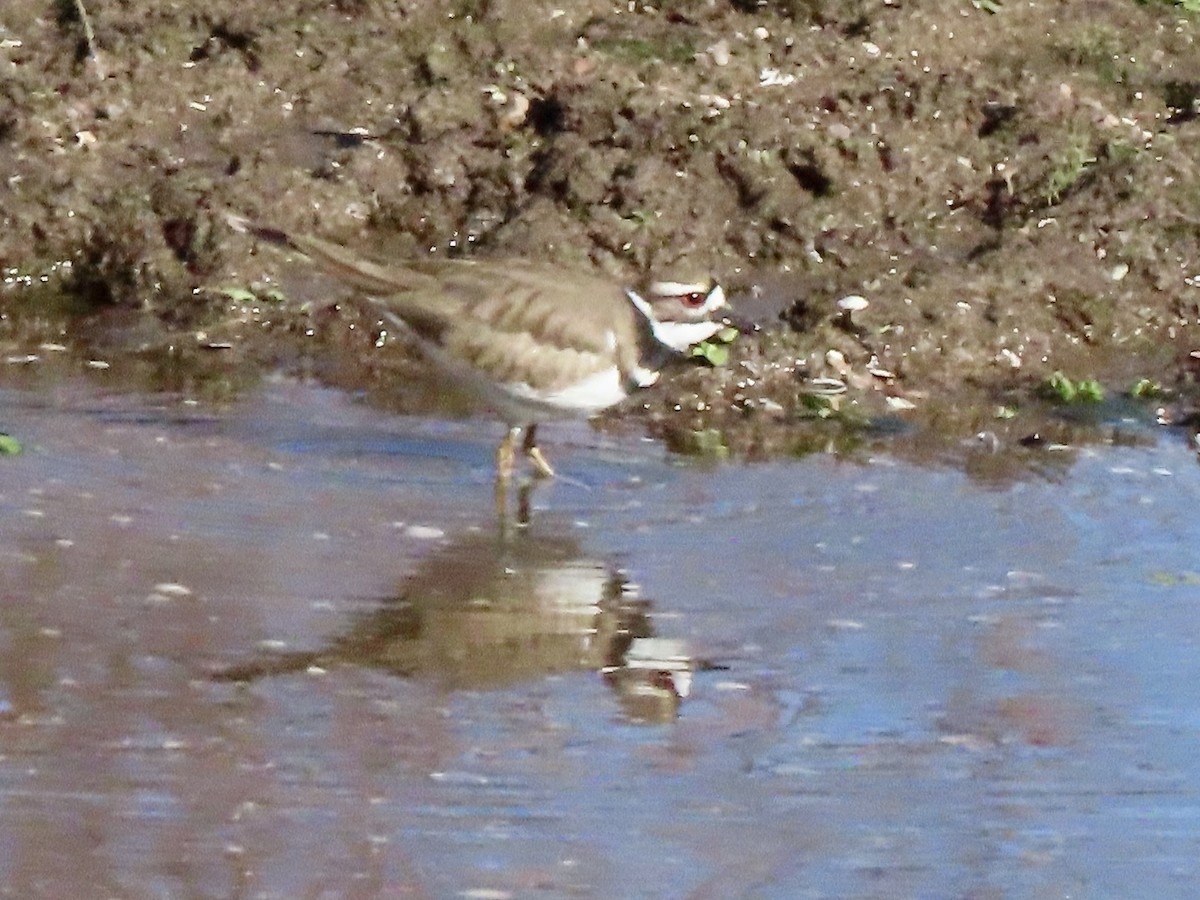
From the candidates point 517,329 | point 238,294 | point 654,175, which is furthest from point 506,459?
point 654,175

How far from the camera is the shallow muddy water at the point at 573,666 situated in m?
5.17

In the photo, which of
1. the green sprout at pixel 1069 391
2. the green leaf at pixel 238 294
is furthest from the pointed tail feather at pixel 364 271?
the green sprout at pixel 1069 391

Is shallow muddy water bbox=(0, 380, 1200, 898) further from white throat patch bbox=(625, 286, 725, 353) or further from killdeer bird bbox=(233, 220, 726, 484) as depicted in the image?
white throat patch bbox=(625, 286, 725, 353)

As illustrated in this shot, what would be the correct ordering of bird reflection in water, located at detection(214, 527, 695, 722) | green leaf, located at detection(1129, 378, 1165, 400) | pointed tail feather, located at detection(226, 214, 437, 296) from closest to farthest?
bird reflection in water, located at detection(214, 527, 695, 722), pointed tail feather, located at detection(226, 214, 437, 296), green leaf, located at detection(1129, 378, 1165, 400)

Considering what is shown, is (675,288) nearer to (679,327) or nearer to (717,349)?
(679,327)

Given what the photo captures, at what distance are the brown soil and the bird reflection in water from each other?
5.90 ft

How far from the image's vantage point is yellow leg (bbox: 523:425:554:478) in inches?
312

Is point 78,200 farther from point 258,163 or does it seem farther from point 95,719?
point 95,719

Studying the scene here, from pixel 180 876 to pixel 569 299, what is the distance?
11.4ft

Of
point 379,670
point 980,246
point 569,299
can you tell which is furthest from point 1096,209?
point 379,670

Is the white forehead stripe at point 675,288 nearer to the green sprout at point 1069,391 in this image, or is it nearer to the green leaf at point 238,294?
the green sprout at point 1069,391

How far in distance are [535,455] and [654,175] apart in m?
2.03

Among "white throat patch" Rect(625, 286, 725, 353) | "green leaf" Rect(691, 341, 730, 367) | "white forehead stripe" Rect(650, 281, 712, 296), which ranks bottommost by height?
"green leaf" Rect(691, 341, 730, 367)

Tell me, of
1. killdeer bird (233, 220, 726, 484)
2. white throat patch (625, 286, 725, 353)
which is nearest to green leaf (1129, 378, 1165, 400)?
white throat patch (625, 286, 725, 353)
